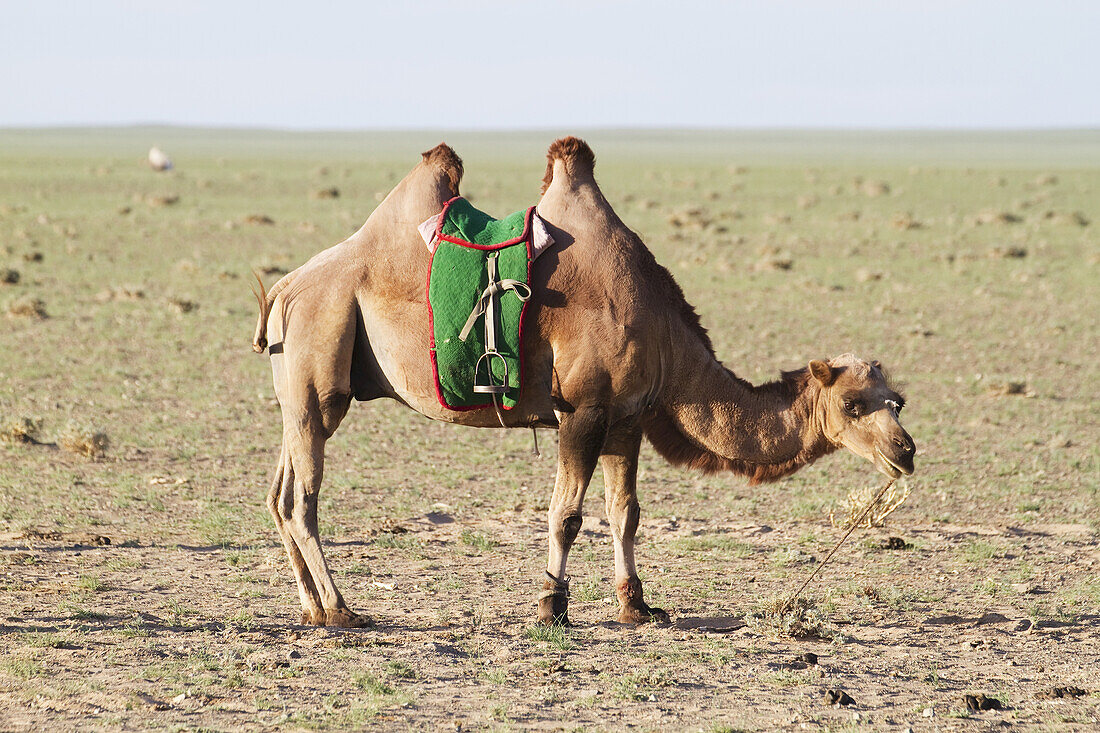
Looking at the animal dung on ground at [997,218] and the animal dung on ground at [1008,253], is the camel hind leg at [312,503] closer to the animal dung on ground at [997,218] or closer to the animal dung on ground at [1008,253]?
the animal dung on ground at [1008,253]

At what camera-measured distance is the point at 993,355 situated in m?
17.8

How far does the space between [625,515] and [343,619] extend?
1.79 metres

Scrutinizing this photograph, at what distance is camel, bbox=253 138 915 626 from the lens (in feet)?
23.6

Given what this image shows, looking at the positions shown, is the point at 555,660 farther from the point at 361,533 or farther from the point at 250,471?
the point at 250,471

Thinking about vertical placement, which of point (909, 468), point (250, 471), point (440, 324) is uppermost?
point (440, 324)

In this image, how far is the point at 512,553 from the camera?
9250mm

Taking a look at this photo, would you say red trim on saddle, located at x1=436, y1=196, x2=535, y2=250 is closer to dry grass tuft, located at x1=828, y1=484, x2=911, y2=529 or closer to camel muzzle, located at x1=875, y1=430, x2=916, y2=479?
camel muzzle, located at x1=875, y1=430, x2=916, y2=479

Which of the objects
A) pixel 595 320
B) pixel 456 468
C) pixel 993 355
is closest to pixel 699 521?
pixel 456 468

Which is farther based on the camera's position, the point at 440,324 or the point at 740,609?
the point at 740,609

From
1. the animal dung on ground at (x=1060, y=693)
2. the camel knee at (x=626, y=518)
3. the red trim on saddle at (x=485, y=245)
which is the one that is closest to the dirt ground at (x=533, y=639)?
the animal dung on ground at (x=1060, y=693)

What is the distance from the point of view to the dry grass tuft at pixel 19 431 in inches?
480

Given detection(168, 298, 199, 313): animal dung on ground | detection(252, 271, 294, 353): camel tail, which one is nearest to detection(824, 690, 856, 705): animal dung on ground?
detection(252, 271, 294, 353): camel tail

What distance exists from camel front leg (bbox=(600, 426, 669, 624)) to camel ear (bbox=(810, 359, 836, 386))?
1090 millimetres

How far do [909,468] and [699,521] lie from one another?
3.31 m
